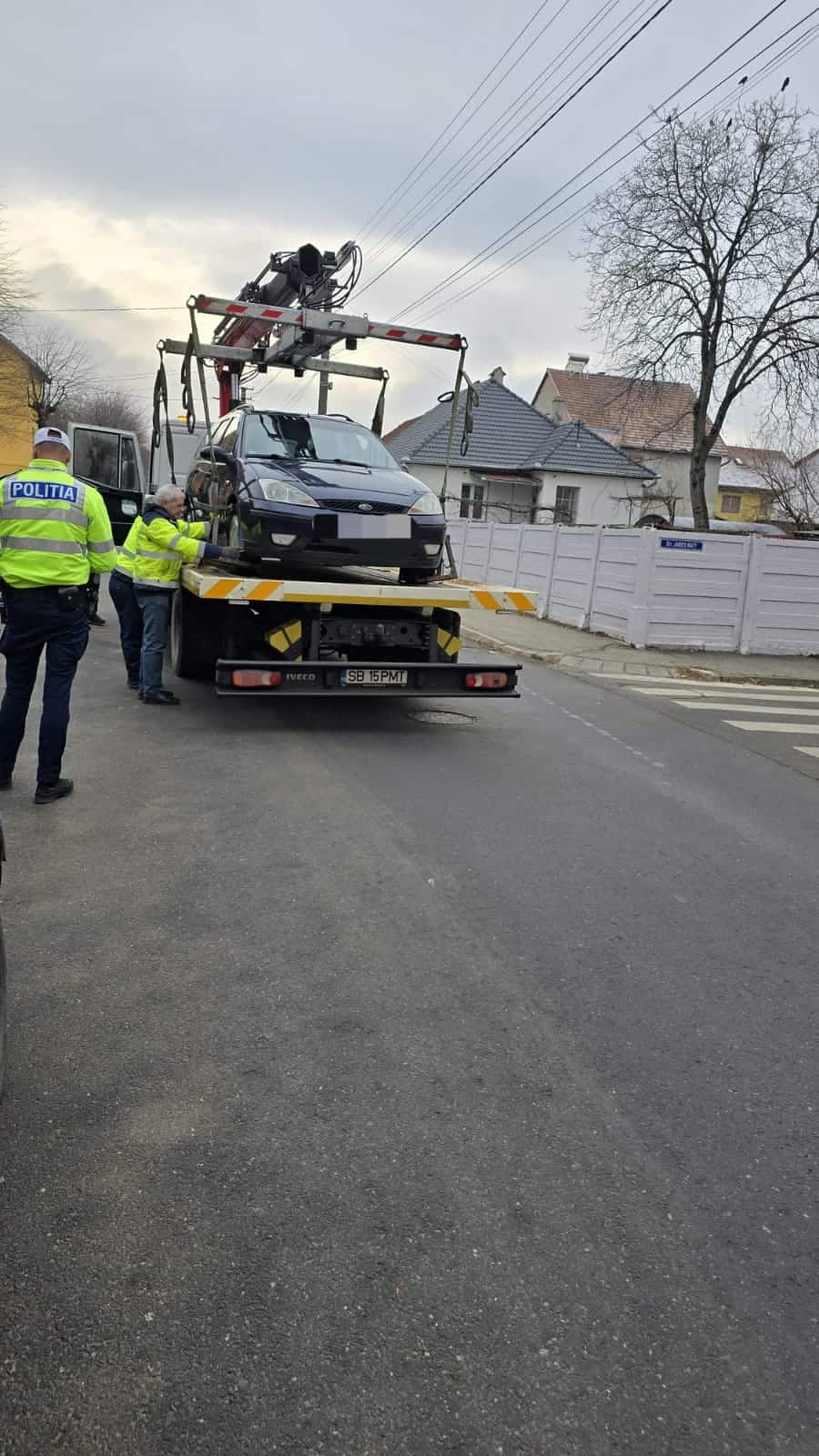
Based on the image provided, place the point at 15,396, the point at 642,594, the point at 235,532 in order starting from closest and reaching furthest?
1. the point at 235,532
2. the point at 642,594
3. the point at 15,396

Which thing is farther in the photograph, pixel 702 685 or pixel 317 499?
pixel 702 685

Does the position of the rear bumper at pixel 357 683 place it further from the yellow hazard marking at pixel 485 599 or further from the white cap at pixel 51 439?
the white cap at pixel 51 439

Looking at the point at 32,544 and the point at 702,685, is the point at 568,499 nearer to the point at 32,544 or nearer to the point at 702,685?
the point at 702,685

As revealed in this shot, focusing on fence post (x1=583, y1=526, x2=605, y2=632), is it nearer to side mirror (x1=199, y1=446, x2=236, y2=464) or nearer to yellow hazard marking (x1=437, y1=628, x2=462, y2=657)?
yellow hazard marking (x1=437, y1=628, x2=462, y2=657)

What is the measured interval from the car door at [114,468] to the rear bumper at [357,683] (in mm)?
12069

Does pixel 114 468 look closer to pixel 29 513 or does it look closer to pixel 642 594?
pixel 642 594

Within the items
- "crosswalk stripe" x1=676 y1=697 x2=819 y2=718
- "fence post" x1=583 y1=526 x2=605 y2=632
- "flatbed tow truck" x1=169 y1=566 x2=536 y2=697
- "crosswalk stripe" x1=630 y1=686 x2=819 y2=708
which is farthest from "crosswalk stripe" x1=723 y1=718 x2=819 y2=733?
"fence post" x1=583 y1=526 x2=605 y2=632

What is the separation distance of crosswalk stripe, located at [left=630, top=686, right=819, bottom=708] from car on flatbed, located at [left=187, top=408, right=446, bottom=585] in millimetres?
4317

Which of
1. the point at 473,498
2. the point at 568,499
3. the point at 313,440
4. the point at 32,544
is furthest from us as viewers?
the point at 473,498

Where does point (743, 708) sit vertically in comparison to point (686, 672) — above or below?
below

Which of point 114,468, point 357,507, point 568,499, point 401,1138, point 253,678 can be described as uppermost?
point 568,499

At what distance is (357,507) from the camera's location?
702 cm

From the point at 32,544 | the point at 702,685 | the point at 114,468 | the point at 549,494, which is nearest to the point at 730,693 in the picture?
the point at 702,685

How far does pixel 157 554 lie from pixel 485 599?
2601 mm
